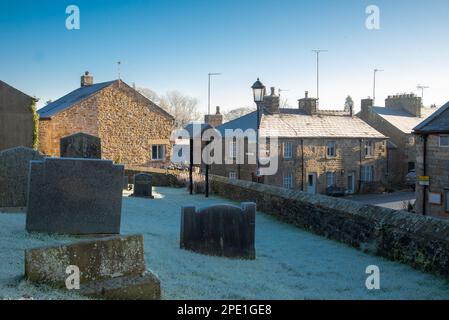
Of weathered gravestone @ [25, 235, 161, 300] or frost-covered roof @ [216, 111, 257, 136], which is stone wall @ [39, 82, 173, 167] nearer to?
frost-covered roof @ [216, 111, 257, 136]

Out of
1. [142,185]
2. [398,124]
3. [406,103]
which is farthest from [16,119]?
[406,103]

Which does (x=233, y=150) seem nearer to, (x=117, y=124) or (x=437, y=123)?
(x=117, y=124)

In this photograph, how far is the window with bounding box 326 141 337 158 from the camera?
37.2 meters

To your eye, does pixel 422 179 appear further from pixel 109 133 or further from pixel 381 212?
pixel 109 133

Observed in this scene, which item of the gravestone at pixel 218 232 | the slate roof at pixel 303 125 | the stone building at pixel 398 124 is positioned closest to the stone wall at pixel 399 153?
the stone building at pixel 398 124

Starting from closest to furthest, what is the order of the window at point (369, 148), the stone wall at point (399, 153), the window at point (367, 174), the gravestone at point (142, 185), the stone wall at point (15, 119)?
the gravestone at point (142, 185) → the stone wall at point (15, 119) → the window at point (369, 148) → the window at point (367, 174) → the stone wall at point (399, 153)

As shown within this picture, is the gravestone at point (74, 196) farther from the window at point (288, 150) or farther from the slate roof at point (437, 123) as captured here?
the window at point (288, 150)

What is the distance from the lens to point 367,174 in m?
40.0

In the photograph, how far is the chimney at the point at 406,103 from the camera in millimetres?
46875

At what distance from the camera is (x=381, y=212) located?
9141 millimetres

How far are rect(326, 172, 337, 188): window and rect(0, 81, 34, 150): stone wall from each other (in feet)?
78.8

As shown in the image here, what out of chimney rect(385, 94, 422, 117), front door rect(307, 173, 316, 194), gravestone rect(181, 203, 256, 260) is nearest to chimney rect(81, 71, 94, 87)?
front door rect(307, 173, 316, 194)

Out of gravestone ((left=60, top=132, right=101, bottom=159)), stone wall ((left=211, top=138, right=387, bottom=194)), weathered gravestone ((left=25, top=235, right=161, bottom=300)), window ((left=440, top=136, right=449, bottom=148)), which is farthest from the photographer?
stone wall ((left=211, top=138, right=387, bottom=194))

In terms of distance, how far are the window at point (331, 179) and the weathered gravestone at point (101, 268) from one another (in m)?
33.7
